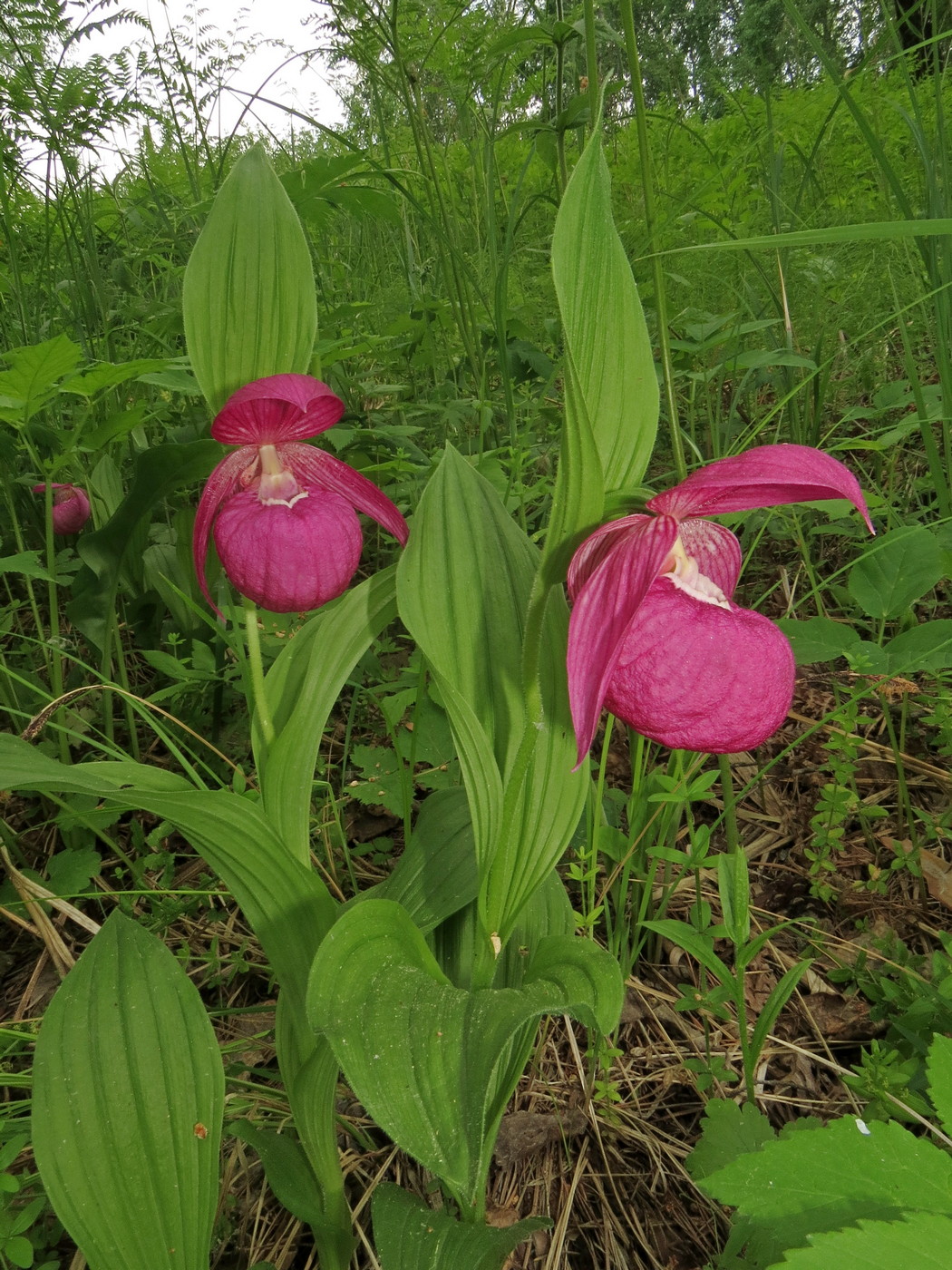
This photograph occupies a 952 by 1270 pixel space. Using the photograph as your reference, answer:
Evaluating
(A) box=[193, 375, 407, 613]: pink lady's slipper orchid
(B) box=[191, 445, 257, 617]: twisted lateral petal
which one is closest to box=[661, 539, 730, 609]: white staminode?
(A) box=[193, 375, 407, 613]: pink lady's slipper orchid

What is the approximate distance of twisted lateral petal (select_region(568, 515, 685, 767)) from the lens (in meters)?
0.77

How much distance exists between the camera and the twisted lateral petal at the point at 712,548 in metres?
0.90

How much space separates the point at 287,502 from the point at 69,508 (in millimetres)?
1073

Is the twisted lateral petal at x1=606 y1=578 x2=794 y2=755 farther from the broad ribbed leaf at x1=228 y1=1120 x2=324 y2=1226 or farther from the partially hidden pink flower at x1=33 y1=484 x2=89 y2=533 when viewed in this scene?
the partially hidden pink flower at x1=33 y1=484 x2=89 y2=533

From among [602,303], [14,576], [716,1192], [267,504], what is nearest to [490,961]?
[716,1192]

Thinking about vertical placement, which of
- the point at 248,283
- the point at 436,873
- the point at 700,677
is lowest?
the point at 436,873

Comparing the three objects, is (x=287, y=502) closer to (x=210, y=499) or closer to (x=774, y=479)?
(x=210, y=499)

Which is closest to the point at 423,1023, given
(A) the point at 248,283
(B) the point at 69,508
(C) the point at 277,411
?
(C) the point at 277,411

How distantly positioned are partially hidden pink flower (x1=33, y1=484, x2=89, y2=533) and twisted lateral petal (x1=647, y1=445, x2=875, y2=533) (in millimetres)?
1547

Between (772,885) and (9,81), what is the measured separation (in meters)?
2.55

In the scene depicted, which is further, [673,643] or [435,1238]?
[435,1238]

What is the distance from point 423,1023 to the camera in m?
0.77

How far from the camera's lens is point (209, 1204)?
0.89 meters

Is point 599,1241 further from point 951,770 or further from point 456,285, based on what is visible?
point 456,285
